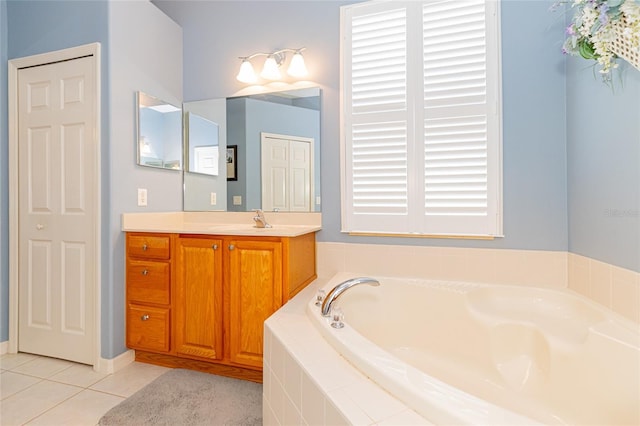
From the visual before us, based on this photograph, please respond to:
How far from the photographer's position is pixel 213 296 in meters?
1.99

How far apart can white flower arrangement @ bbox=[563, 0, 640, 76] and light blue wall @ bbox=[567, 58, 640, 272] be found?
119mm

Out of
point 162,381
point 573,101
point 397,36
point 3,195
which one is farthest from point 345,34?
point 3,195

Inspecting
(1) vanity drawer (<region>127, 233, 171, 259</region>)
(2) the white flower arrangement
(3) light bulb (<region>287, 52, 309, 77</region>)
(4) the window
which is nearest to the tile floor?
(1) vanity drawer (<region>127, 233, 171, 259</region>)

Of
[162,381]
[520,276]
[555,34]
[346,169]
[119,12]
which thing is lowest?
[162,381]

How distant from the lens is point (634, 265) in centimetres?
131

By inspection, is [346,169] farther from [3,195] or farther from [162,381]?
[3,195]

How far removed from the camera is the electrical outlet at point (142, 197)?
2.30 meters

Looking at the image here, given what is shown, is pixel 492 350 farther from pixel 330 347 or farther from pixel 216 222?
pixel 216 222

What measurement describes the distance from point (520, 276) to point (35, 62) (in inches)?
136

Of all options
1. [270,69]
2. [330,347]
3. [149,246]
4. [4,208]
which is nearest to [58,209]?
[4,208]

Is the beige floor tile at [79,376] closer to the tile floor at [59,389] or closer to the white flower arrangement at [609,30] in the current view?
the tile floor at [59,389]

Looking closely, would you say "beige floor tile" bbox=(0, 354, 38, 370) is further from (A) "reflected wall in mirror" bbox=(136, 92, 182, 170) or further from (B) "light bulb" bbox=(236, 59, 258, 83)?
(B) "light bulb" bbox=(236, 59, 258, 83)

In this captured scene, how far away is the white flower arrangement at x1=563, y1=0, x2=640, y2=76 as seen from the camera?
1160 millimetres

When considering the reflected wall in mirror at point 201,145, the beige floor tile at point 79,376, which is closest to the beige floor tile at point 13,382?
the beige floor tile at point 79,376
